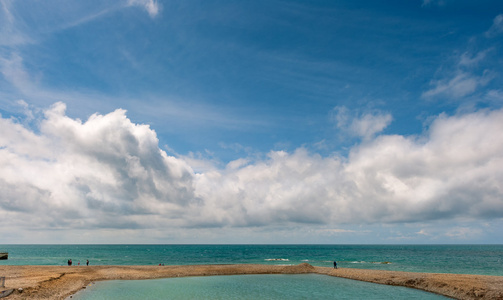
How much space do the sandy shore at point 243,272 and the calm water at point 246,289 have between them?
256 cm

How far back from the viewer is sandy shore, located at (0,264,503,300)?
3850cm

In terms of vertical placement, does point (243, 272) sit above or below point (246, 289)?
below

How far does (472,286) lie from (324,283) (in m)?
22.0

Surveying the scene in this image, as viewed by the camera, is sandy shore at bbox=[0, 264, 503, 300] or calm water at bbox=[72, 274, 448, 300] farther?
calm water at bbox=[72, 274, 448, 300]

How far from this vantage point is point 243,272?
2645 inches

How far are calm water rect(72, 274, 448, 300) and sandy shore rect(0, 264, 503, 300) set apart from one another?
2561 millimetres

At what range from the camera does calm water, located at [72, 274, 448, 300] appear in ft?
136

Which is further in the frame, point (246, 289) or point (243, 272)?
point (243, 272)

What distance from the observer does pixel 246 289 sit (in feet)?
156

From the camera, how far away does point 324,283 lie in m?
53.3

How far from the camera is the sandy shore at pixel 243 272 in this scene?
38500mm

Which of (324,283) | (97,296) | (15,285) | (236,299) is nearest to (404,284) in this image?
(324,283)

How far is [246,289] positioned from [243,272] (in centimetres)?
2051

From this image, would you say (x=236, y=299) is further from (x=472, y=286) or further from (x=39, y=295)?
(x=472, y=286)
